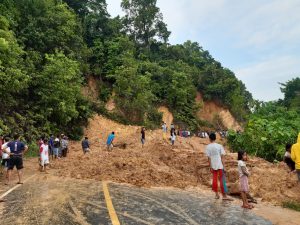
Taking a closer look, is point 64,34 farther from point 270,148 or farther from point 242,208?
point 242,208

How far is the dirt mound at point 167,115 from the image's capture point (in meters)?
48.6

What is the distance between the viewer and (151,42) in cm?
5741

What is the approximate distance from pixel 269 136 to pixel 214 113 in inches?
1478

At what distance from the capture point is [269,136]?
73.5 feet

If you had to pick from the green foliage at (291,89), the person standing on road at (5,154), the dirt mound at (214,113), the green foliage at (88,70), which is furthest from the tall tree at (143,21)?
the person standing on road at (5,154)

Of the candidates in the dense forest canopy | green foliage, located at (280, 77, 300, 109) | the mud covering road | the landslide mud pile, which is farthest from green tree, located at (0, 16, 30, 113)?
green foliage, located at (280, 77, 300, 109)

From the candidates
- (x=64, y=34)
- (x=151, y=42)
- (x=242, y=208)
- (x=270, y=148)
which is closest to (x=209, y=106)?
(x=151, y=42)

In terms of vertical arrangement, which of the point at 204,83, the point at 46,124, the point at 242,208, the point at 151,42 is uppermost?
the point at 151,42

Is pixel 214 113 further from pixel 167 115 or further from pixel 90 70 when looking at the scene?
pixel 90 70

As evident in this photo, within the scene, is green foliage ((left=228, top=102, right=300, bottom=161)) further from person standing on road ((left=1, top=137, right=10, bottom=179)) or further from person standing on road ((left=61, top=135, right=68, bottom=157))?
person standing on road ((left=1, top=137, right=10, bottom=179))

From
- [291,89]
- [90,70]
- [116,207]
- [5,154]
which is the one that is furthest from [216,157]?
[291,89]

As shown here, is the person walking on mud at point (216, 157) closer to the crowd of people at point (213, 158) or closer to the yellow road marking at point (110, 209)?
the crowd of people at point (213, 158)

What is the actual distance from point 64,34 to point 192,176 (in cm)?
2384

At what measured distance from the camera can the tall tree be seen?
55281 mm
